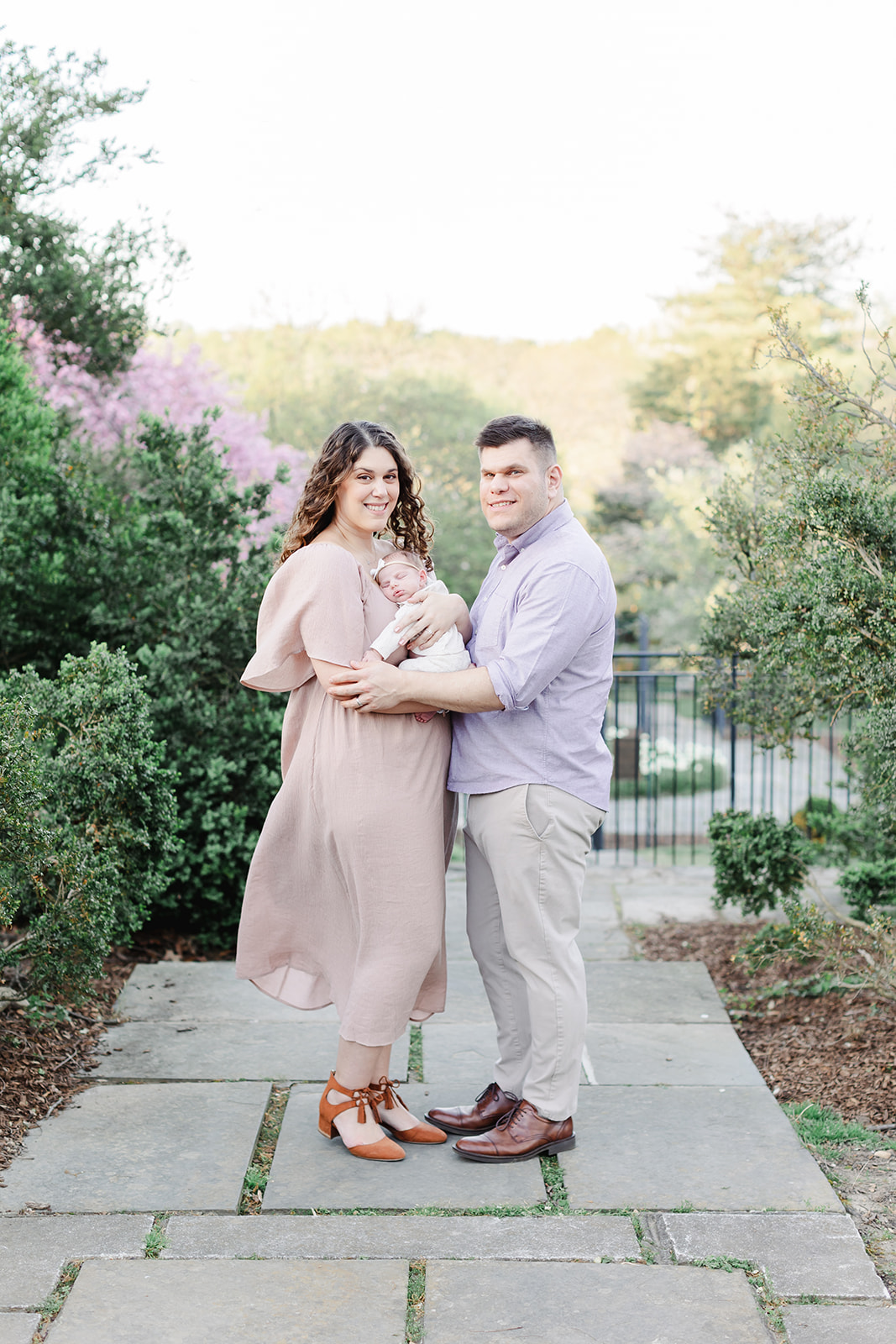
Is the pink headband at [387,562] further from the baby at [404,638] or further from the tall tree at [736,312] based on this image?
the tall tree at [736,312]

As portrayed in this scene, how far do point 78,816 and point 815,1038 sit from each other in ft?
8.87

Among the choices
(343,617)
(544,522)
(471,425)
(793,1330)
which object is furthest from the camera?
(471,425)

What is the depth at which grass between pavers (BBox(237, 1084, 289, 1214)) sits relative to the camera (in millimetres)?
2740

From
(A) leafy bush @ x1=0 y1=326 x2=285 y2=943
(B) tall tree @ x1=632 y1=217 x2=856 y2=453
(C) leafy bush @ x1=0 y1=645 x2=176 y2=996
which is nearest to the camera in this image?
(C) leafy bush @ x1=0 y1=645 x2=176 y2=996

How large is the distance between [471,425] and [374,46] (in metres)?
16.4

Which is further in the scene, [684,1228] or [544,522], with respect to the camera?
[544,522]

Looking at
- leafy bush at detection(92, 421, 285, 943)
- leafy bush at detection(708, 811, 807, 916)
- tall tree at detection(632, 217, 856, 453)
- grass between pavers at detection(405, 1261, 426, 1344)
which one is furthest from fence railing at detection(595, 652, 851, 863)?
tall tree at detection(632, 217, 856, 453)

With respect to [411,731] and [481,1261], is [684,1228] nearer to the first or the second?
[481,1261]

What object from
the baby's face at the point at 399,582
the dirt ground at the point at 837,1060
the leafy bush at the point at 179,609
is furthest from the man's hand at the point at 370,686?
the leafy bush at the point at 179,609

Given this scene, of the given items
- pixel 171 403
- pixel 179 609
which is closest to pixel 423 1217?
pixel 179 609

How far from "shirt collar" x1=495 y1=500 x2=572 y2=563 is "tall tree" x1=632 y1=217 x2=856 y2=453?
25.5 meters

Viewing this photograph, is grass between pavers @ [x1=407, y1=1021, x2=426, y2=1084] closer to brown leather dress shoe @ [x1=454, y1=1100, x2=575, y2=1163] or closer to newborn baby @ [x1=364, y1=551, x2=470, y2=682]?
brown leather dress shoe @ [x1=454, y1=1100, x2=575, y2=1163]

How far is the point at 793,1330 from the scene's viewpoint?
86.7 inches

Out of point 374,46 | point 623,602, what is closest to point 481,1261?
point 623,602
